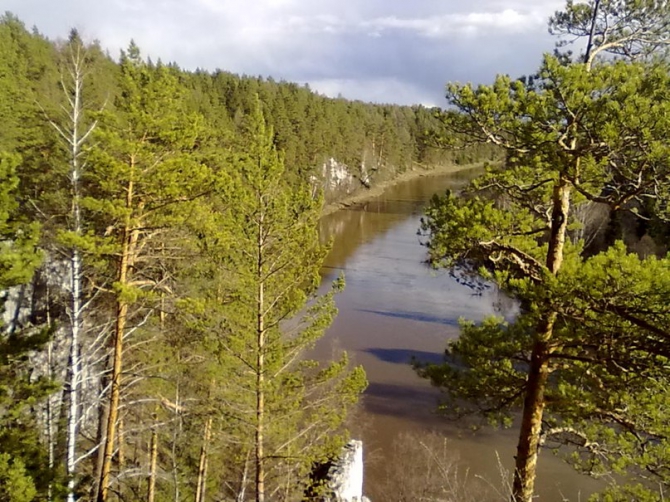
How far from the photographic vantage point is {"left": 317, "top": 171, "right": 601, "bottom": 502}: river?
13.5 meters

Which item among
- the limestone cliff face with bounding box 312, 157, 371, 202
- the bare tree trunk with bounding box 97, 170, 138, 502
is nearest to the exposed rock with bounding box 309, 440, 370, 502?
the bare tree trunk with bounding box 97, 170, 138, 502

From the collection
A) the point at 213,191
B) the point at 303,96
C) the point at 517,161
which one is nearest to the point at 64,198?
the point at 213,191

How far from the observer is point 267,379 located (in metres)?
7.51

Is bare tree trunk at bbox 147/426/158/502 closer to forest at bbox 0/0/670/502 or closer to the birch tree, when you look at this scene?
forest at bbox 0/0/670/502

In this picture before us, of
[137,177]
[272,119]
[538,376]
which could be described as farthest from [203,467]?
[272,119]

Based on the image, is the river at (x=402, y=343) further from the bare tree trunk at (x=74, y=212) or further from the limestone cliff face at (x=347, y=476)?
the bare tree trunk at (x=74, y=212)

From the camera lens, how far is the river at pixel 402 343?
531 inches

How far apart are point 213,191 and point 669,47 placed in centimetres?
597

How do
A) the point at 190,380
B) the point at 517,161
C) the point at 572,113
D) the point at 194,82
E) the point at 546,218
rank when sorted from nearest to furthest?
1. the point at 572,113
2. the point at 517,161
3. the point at 546,218
4. the point at 190,380
5. the point at 194,82

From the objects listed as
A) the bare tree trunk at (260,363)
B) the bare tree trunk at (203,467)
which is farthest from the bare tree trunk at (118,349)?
the bare tree trunk at (203,467)

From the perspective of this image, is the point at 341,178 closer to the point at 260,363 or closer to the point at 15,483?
the point at 260,363

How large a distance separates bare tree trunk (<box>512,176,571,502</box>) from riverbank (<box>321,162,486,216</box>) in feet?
134

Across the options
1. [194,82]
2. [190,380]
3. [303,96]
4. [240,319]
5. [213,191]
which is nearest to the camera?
[240,319]

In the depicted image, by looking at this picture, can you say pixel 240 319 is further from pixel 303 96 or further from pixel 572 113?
pixel 303 96
